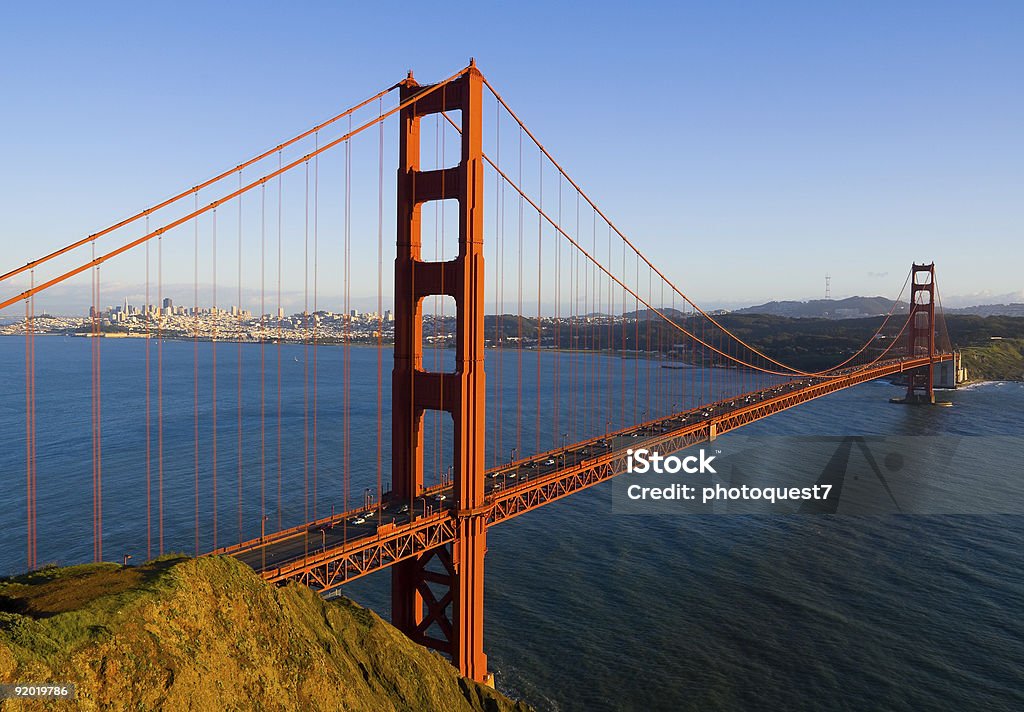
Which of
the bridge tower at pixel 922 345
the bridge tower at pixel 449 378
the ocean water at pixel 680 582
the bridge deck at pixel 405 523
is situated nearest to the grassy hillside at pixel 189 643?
the bridge deck at pixel 405 523

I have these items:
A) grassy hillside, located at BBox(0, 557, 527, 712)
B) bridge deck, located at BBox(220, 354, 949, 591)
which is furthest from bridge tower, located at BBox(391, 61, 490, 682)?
grassy hillside, located at BBox(0, 557, 527, 712)

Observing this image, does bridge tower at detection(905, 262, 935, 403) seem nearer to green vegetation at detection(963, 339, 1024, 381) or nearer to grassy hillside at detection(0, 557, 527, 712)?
green vegetation at detection(963, 339, 1024, 381)

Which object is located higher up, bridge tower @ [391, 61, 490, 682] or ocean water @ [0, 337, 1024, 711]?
bridge tower @ [391, 61, 490, 682]

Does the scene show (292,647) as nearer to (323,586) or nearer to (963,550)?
(323,586)

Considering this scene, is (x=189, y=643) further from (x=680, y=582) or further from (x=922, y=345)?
(x=922, y=345)

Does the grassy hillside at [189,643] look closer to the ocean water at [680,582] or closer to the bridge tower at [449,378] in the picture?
A: the bridge tower at [449,378]

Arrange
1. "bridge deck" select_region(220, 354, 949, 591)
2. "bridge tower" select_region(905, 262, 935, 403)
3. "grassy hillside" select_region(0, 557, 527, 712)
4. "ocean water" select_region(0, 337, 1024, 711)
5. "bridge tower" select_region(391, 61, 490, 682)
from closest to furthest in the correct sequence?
"grassy hillside" select_region(0, 557, 527, 712), "bridge deck" select_region(220, 354, 949, 591), "bridge tower" select_region(391, 61, 490, 682), "ocean water" select_region(0, 337, 1024, 711), "bridge tower" select_region(905, 262, 935, 403)
